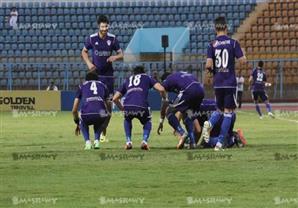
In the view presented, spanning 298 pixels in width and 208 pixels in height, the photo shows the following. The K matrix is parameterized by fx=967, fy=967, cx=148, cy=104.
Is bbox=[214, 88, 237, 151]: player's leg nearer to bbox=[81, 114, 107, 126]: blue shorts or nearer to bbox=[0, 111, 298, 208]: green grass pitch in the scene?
bbox=[0, 111, 298, 208]: green grass pitch

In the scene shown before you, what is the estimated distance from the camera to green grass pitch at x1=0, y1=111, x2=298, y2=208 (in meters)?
10.7

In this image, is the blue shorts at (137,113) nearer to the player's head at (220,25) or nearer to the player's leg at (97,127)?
the player's leg at (97,127)

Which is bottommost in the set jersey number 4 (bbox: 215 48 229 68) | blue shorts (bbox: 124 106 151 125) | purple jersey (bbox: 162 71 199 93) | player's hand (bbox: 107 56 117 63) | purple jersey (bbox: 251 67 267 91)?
purple jersey (bbox: 251 67 267 91)

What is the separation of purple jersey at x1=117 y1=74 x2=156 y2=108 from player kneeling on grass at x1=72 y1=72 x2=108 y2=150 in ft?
1.41

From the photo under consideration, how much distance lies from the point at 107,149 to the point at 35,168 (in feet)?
12.2

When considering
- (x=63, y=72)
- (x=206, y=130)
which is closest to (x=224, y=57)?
(x=206, y=130)

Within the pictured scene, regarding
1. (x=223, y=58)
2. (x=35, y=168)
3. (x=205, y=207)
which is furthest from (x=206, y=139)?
(x=205, y=207)

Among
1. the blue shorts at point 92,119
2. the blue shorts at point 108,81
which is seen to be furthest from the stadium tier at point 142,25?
the blue shorts at point 92,119

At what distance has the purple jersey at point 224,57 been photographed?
16891mm

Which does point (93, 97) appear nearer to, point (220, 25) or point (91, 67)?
point (91, 67)

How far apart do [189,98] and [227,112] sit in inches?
60.0

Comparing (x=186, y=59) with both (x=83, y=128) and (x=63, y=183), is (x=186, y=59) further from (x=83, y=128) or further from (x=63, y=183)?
(x=63, y=183)

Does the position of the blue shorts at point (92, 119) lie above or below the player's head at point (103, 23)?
below

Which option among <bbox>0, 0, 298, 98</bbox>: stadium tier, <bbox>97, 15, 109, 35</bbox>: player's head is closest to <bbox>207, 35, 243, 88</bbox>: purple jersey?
<bbox>97, 15, 109, 35</bbox>: player's head
